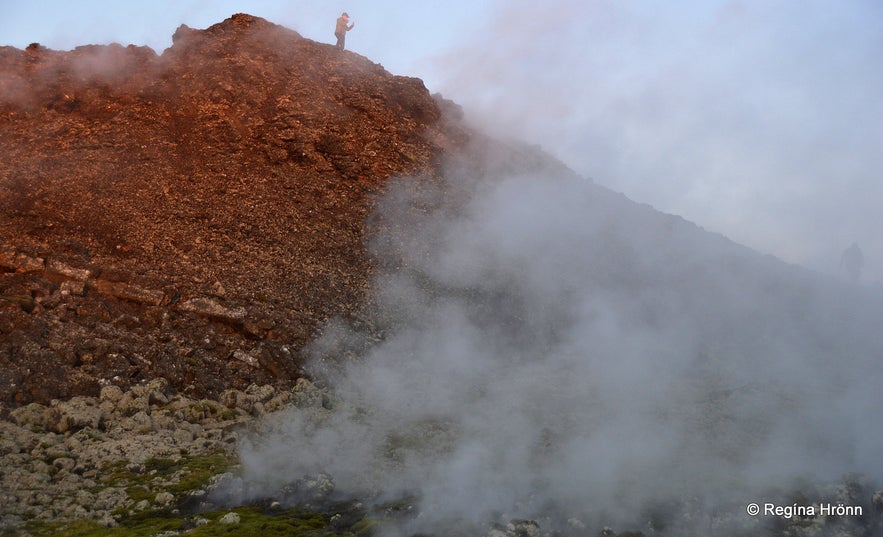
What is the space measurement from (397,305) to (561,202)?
7.45m

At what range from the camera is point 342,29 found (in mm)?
18359

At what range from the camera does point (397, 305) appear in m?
12.9

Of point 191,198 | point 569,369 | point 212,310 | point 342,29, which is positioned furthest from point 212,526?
point 342,29

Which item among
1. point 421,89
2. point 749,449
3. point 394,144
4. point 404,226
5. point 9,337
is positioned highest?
point 421,89

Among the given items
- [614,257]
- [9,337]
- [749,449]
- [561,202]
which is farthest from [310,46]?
[749,449]

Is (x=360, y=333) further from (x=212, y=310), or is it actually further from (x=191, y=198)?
(x=191, y=198)

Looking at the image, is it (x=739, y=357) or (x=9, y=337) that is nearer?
(x=9, y=337)

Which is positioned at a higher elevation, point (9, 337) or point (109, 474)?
point (9, 337)

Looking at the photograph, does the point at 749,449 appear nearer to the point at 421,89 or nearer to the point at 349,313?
the point at 349,313

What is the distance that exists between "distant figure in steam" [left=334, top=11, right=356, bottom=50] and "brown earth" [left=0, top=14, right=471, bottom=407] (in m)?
0.39

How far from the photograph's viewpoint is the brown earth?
1036cm

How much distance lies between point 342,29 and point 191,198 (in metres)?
7.07

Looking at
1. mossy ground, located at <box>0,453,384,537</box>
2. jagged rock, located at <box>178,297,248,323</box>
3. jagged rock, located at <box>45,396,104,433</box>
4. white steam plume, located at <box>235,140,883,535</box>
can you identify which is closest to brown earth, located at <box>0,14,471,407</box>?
jagged rock, located at <box>178,297,248,323</box>

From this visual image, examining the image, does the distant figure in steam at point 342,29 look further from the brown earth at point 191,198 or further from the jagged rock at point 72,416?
the jagged rock at point 72,416
